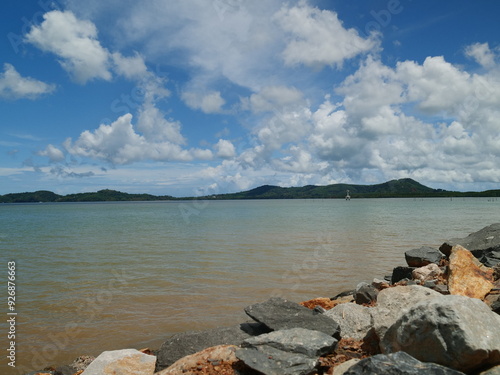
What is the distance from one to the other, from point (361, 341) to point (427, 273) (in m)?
7.01

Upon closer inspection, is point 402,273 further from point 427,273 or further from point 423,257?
point 423,257

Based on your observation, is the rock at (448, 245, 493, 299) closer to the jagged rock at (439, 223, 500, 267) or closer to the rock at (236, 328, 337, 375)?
the jagged rock at (439, 223, 500, 267)

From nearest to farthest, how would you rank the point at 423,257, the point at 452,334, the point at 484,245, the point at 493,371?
the point at 493,371 < the point at 452,334 < the point at 423,257 < the point at 484,245

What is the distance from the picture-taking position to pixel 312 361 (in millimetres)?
6059

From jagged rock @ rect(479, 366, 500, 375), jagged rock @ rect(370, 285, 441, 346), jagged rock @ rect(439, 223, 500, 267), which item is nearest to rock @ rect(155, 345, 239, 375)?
jagged rock @ rect(370, 285, 441, 346)

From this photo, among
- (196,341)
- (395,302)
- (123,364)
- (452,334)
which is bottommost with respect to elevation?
(123,364)

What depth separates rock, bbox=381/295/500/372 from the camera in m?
4.85

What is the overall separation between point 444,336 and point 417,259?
38.4 ft

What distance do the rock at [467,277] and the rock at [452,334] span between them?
4417 mm

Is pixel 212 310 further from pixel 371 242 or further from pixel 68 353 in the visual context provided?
pixel 371 242

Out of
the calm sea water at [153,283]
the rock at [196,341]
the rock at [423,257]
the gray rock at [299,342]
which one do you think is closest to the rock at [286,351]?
the gray rock at [299,342]

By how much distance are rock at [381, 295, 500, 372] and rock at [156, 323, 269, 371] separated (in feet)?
13.6

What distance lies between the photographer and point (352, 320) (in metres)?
8.46

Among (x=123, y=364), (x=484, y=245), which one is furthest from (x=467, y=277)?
(x=123, y=364)
